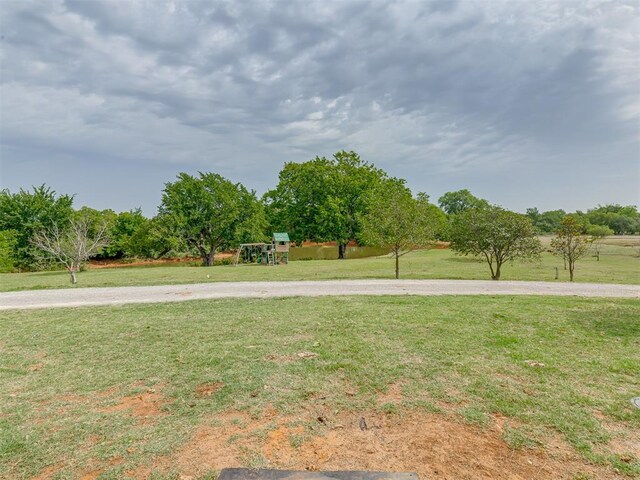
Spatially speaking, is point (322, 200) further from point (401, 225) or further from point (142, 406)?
point (142, 406)

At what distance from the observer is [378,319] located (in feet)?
23.7

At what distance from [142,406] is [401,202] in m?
14.5

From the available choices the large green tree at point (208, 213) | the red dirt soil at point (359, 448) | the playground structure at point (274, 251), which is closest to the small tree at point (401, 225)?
the playground structure at point (274, 251)

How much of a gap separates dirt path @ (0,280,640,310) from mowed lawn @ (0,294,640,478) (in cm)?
280

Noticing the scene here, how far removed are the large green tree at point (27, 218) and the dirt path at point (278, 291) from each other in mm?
25963

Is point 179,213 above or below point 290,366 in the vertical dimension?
above

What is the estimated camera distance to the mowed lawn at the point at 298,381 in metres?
2.89

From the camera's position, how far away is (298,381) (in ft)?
13.5

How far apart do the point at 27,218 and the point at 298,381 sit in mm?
40627

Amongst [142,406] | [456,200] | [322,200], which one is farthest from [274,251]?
[456,200]

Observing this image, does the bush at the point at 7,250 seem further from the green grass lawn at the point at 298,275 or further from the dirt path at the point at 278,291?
the dirt path at the point at 278,291

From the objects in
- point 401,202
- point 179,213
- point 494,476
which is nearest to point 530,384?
point 494,476

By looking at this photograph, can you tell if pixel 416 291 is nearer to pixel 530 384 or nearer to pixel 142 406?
pixel 530 384

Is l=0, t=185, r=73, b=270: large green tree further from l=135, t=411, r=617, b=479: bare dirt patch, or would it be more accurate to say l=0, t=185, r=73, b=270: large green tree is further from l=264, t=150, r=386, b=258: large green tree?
l=135, t=411, r=617, b=479: bare dirt patch
